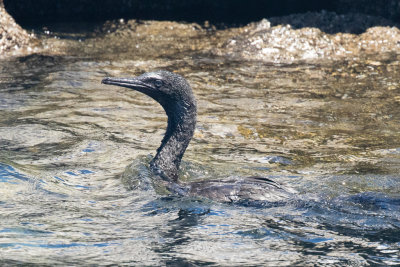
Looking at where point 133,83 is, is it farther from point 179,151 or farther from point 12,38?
point 12,38

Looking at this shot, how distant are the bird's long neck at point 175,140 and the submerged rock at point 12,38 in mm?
6357

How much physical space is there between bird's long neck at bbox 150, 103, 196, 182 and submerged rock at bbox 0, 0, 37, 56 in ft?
20.9

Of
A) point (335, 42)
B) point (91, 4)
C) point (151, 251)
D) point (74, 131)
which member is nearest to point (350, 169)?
point (151, 251)

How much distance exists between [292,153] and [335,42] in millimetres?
5737

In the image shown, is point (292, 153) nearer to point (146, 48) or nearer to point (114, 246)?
point (114, 246)

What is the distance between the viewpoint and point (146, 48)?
12.9 meters

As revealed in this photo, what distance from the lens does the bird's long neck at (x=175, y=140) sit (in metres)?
6.87

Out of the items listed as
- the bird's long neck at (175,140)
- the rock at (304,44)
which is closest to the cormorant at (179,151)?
the bird's long neck at (175,140)

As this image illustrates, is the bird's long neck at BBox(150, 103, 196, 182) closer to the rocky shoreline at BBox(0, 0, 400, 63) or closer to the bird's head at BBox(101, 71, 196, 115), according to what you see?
the bird's head at BBox(101, 71, 196, 115)

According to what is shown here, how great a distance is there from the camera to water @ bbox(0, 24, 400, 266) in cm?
520

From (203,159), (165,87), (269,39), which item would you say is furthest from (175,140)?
(269,39)

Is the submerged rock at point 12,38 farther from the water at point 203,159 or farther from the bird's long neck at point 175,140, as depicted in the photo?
the bird's long neck at point 175,140

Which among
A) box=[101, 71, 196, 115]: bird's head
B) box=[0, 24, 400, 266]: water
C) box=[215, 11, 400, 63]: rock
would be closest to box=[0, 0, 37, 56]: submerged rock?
box=[0, 24, 400, 266]: water

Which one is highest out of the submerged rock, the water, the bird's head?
the submerged rock
